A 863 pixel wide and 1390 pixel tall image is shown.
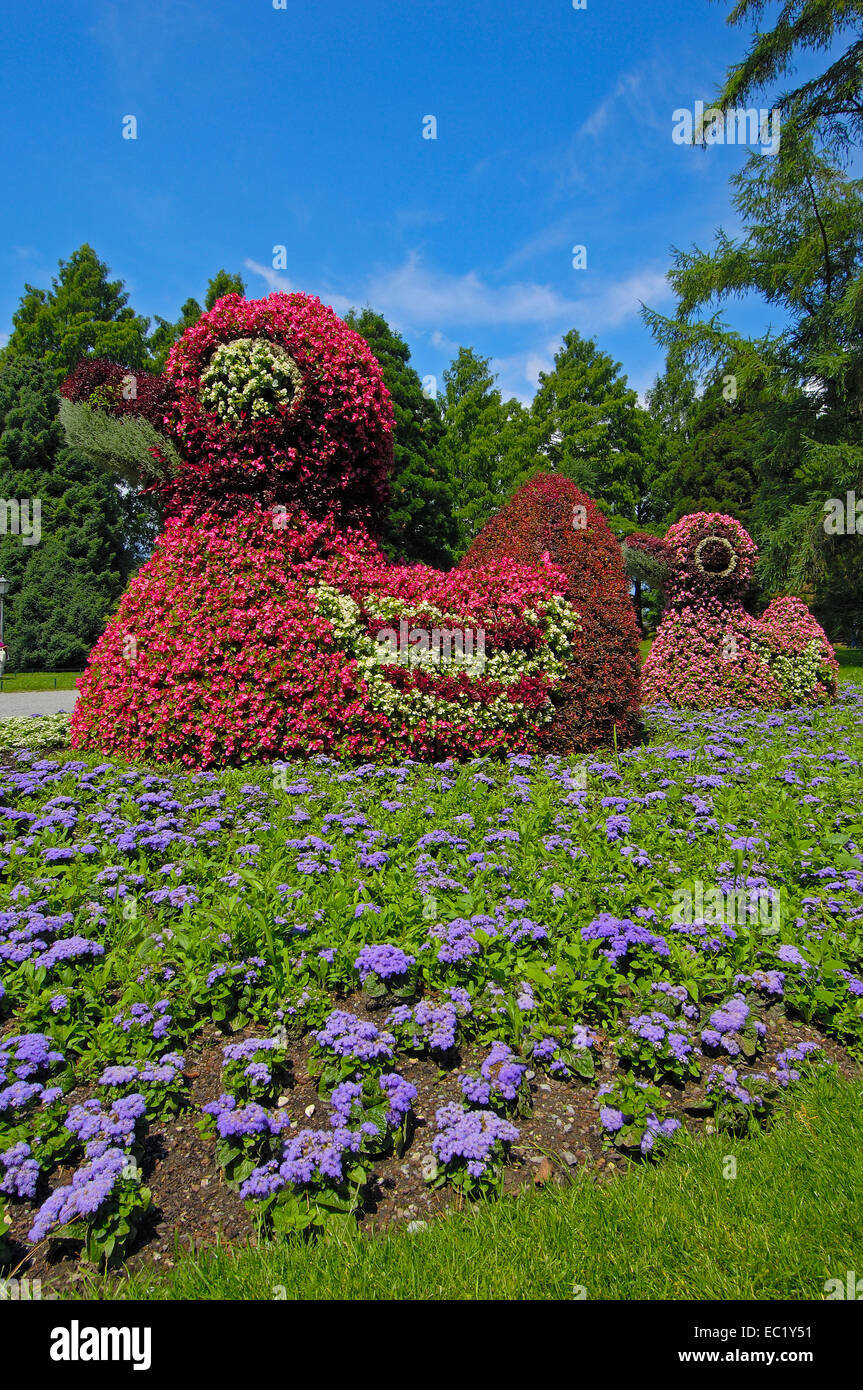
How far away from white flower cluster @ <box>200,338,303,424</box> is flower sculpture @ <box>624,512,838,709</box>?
5.75 meters

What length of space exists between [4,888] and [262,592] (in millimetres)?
3131

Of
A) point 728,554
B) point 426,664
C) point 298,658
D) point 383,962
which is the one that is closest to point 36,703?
point 298,658

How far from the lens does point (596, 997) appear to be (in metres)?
2.90

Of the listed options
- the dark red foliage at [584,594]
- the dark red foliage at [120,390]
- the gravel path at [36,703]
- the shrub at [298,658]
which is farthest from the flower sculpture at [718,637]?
the gravel path at [36,703]

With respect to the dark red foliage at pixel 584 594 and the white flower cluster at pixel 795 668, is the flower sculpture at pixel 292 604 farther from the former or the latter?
the white flower cluster at pixel 795 668

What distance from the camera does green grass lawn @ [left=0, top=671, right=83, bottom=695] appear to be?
1762 cm

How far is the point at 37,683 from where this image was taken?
1894 centimetres

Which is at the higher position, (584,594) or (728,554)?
(728,554)

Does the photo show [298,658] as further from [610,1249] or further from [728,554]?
[728,554]

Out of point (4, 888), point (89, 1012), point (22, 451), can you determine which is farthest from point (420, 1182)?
point (22, 451)

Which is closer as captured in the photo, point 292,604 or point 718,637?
point 292,604

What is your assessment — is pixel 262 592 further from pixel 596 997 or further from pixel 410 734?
pixel 596 997

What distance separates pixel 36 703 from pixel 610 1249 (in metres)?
13.6
